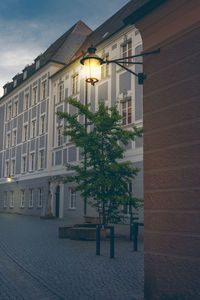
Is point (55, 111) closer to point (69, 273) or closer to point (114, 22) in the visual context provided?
point (114, 22)

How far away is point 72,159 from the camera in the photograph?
1070 inches

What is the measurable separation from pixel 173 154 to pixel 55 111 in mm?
26559

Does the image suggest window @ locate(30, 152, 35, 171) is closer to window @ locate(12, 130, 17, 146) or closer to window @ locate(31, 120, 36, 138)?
window @ locate(31, 120, 36, 138)

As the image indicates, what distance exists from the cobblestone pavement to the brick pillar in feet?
2.80

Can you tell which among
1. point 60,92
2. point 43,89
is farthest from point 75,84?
point 43,89

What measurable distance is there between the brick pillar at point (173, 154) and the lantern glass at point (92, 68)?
1.38m

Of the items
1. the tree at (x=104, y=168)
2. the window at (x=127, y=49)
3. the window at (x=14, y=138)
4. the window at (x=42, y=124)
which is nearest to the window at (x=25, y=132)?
the window at (x=14, y=138)

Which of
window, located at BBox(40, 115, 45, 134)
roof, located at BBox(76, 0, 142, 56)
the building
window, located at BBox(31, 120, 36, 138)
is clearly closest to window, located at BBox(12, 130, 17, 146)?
the building

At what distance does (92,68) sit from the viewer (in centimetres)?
652

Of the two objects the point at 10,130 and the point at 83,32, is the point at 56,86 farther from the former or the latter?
the point at 10,130

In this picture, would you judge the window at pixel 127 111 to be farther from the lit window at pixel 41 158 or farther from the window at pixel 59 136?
the lit window at pixel 41 158

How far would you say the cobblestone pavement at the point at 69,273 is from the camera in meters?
5.37

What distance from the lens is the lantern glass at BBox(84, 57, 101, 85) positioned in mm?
6496

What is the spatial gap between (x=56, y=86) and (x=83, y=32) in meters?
7.30
